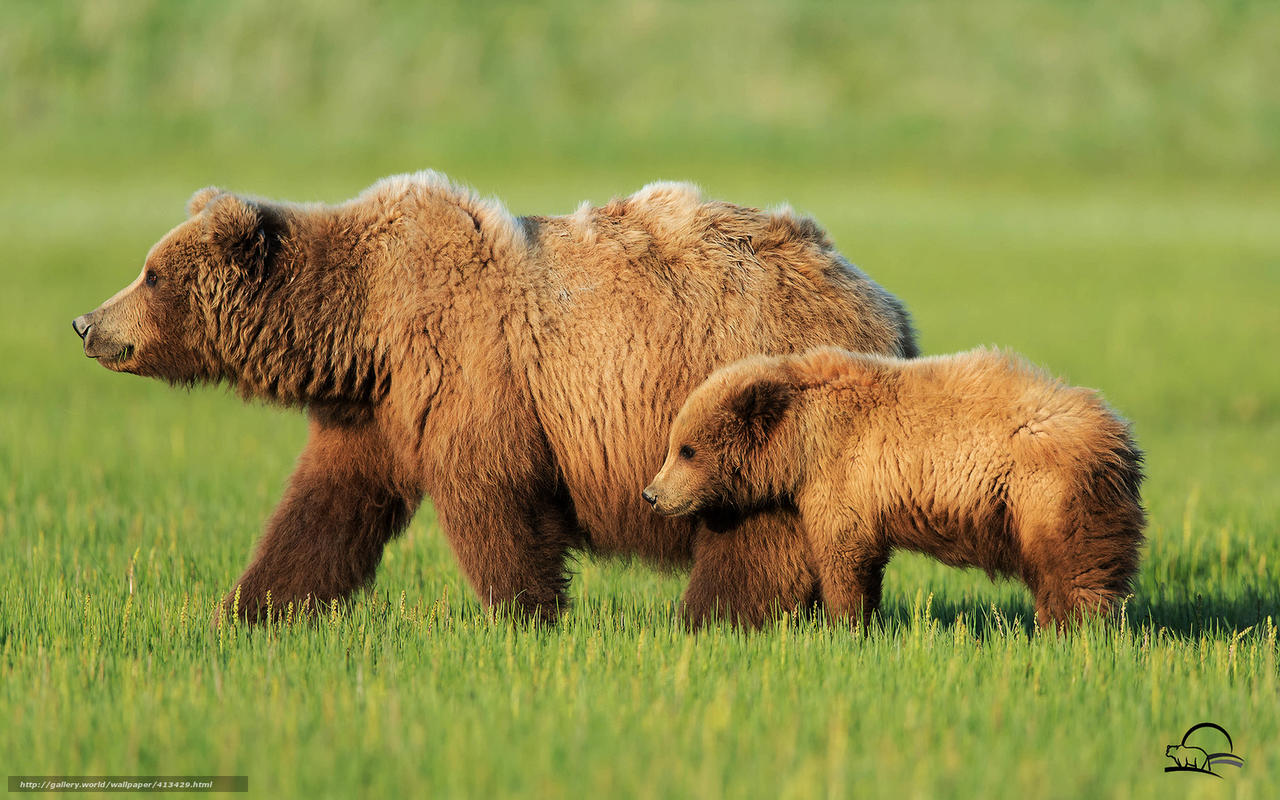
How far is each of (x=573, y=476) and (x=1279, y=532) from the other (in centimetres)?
575

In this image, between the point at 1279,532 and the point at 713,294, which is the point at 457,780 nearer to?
the point at 713,294

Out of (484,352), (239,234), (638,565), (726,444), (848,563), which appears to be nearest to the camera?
(848,563)

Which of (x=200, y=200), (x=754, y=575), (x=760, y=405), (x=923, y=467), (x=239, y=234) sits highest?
(x=200, y=200)

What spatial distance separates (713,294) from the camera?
22.9 ft

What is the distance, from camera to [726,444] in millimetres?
6543

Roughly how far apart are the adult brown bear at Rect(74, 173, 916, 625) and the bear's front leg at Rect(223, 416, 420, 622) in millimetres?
10

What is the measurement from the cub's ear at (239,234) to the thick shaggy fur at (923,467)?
2.22m

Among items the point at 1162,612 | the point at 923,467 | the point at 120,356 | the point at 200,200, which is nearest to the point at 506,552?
the point at 923,467

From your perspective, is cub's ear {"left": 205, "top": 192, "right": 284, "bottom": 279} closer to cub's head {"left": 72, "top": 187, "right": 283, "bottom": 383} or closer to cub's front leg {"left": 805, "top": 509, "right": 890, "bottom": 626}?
cub's head {"left": 72, "top": 187, "right": 283, "bottom": 383}

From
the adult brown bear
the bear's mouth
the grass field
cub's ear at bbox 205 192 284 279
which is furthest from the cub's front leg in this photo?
the bear's mouth

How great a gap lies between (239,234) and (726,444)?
8.52 feet

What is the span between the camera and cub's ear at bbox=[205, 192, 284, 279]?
679 cm

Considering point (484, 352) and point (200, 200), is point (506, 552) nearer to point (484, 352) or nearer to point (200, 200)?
point (484, 352)

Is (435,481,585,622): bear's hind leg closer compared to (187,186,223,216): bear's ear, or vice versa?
(435,481,585,622): bear's hind leg
